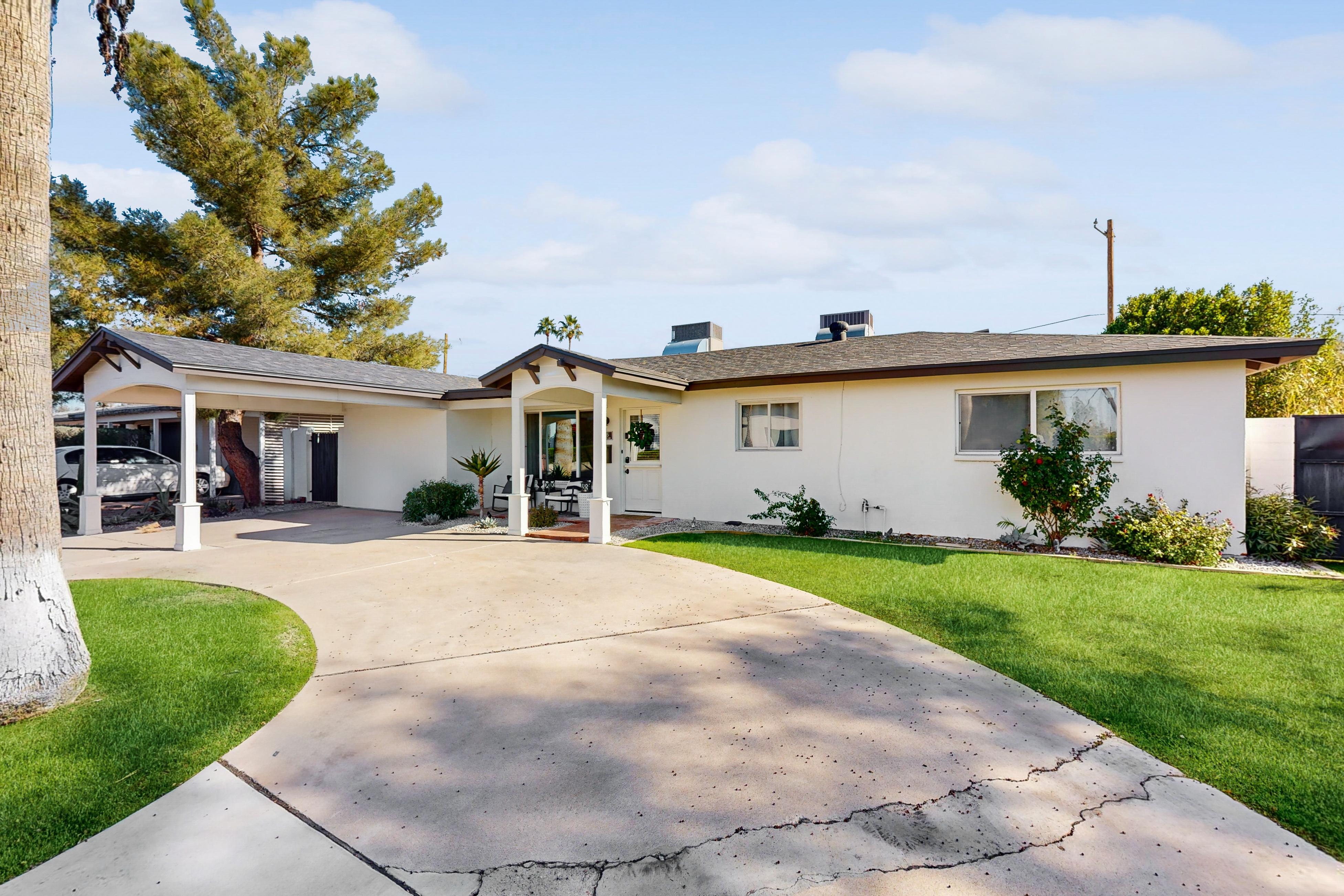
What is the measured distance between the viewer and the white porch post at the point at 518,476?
446 inches

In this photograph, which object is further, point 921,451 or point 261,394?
point 261,394

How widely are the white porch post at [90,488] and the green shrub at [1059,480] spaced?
16254 millimetres

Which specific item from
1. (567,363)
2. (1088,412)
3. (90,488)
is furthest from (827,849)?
(90,488)

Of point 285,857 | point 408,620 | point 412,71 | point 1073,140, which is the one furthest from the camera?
point 412,71

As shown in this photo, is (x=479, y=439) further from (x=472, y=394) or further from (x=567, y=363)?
(x=567, y=363)

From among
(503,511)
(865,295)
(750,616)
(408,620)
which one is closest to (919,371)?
(750,616)

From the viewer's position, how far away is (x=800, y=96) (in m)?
10.2

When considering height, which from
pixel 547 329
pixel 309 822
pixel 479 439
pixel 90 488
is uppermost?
pixel 547 329

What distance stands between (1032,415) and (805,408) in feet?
12.0

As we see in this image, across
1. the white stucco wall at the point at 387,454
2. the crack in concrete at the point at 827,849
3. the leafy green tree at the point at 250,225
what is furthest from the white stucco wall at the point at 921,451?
the leafy green tree at the point at 250,225

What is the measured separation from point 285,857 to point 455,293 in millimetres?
23849

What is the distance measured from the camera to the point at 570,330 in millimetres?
35844

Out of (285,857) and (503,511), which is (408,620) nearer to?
(285,857)

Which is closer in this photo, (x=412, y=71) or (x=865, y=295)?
(x=412, y=71)
